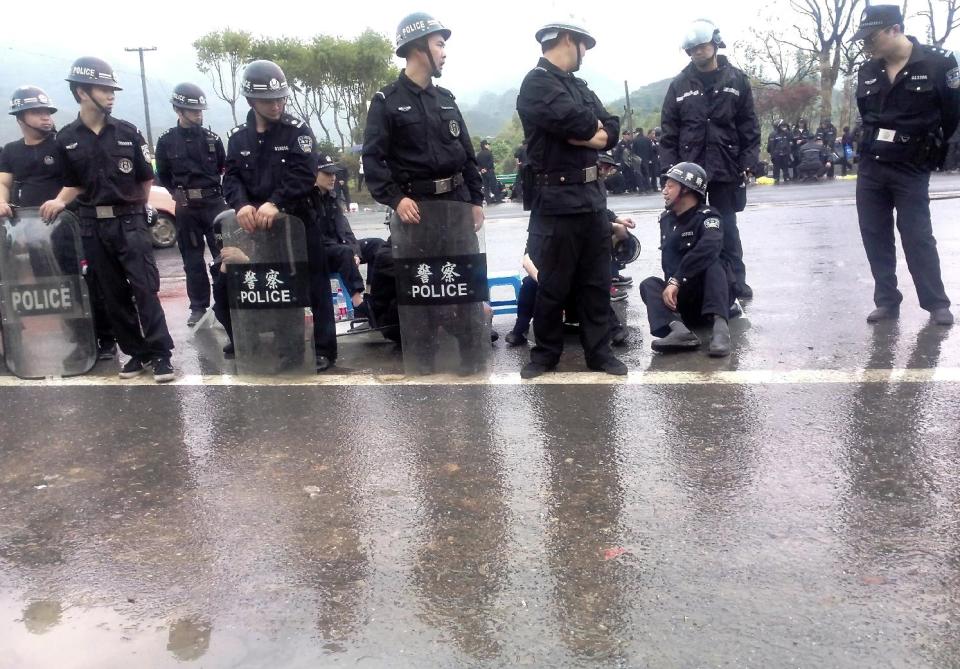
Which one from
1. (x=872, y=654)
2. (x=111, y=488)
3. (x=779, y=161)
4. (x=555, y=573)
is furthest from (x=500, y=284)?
(x=779, y=161)

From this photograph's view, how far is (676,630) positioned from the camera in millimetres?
2527

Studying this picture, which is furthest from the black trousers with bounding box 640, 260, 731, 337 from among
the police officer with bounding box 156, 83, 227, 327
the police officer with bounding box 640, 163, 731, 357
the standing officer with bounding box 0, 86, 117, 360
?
the police officer with bounding box 156, 83, 227, 327

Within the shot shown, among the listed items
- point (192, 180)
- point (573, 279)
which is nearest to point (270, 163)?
point (573, 279)

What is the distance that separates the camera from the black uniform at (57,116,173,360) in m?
5.59

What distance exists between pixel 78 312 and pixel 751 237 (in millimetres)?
7884

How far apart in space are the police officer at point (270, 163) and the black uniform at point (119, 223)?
662mm

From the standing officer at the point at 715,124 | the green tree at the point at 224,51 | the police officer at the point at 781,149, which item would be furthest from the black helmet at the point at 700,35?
the green tree at the point at 224,51

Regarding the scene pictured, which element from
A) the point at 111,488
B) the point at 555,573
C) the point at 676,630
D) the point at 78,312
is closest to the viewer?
the point at 676,630

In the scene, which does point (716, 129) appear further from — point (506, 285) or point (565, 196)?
point (565, 196)

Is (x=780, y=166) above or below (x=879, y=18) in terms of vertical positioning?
below

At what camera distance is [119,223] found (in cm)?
572

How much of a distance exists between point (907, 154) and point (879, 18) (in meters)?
0.90

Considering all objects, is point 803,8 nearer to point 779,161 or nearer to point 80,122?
point 779,161

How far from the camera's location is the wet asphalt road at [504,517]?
8.42ft
